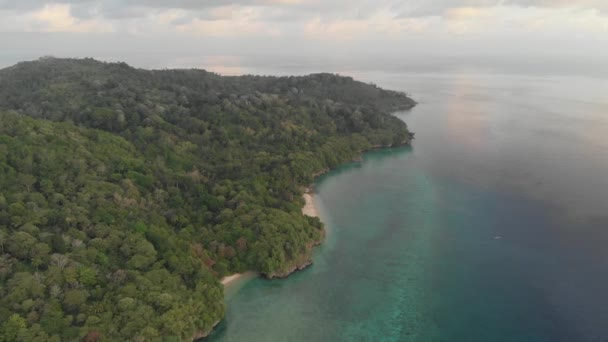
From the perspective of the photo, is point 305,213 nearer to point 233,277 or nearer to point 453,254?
point 233,277

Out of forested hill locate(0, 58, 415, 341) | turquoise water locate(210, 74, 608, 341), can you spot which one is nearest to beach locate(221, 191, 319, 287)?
forested hill locate(0, 58, 415, 341)

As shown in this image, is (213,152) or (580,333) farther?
(213,152)

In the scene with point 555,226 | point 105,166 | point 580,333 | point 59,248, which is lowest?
point 580,333

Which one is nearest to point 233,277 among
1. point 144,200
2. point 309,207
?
point 144,200

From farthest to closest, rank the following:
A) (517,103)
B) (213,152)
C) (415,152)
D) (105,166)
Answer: (517,103), (415,152), (213,152), (105,166)

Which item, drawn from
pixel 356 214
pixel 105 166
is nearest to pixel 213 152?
pixel 105 166

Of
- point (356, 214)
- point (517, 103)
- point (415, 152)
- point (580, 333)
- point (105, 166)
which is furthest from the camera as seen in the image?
point (517, 103)

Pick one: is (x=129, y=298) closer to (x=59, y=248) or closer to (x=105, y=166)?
(x=59, y=248)
